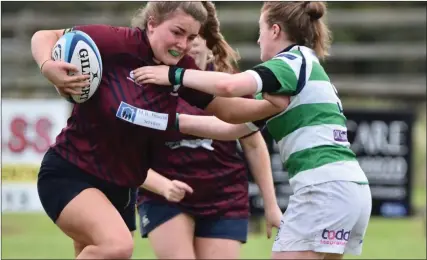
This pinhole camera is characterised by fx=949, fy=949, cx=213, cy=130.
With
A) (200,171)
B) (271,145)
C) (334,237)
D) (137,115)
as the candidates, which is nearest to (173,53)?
(137,115)

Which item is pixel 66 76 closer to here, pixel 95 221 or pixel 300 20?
pixel 95 221

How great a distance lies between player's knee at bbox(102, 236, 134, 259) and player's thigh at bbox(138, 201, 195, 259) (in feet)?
3.67

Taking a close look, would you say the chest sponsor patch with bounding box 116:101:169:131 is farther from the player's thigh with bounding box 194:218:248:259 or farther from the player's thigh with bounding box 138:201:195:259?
the player's thigh with bounding box 194:218:248:259

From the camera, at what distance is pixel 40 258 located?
8.41 metres

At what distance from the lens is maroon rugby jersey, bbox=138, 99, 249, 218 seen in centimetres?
529

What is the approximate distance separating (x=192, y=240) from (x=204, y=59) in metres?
1.01

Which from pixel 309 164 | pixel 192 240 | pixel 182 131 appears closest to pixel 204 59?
pixel 182 131

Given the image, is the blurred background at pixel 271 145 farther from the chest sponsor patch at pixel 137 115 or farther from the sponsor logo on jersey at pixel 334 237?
the chest sponsor patch at pixel 137 115

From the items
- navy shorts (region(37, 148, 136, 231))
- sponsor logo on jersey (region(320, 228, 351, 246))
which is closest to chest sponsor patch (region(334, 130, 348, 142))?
sponsor logo on jersey (region(320, 228, 351, 246))

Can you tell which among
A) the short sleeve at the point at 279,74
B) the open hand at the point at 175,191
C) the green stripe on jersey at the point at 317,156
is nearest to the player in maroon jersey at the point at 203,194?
the open hand at the point at 175,191

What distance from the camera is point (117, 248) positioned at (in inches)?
157

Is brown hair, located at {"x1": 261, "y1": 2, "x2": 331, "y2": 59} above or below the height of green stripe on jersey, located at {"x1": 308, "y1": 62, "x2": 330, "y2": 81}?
above

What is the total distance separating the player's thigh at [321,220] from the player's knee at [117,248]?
25.8 inches

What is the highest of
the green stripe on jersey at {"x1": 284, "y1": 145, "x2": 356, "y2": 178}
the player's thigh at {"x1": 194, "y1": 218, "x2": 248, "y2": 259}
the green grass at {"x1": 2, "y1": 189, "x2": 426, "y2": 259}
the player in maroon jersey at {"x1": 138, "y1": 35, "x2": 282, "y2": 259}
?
the green stripe on jersey at {"x1": 284, "y1": 145, "x2": 356, "y2": 178}
